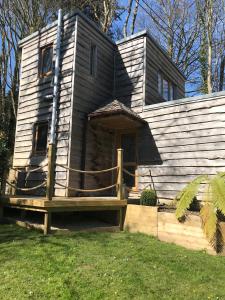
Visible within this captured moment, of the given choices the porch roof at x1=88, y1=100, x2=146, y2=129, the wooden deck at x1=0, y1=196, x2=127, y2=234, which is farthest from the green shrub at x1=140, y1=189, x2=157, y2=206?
the porch roof at x1=88, y1=100, x2=146, y2=129

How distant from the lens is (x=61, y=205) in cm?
708

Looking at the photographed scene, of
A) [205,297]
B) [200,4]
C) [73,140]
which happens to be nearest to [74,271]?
[205,297]

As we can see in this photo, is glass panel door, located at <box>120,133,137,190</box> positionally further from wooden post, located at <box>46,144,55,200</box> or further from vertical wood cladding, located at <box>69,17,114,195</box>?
wooden post, located at <box>46,144,55,200</box>

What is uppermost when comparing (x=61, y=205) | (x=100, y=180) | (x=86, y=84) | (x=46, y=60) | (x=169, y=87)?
(x=46, y=60)

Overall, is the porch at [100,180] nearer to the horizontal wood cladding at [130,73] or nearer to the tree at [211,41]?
the horizontal wood cladding at [130,73]

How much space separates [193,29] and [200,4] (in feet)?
12.1

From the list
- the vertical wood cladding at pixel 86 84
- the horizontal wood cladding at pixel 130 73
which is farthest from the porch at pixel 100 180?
the horizontal wood cladding at pixel 130 73

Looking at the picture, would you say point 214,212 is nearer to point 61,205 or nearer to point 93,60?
point 61,205

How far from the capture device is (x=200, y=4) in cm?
1848

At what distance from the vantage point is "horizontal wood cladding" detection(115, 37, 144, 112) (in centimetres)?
1121

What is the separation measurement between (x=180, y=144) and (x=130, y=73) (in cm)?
380

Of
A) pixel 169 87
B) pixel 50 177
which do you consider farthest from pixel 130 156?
pixel 169 87

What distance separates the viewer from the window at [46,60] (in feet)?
36.6

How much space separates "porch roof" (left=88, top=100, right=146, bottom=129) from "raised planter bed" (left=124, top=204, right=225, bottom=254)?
299 centimetres
